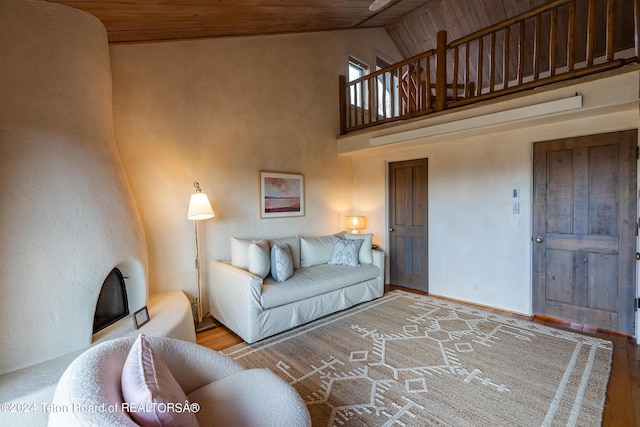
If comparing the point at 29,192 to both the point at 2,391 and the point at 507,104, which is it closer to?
the point at 2,391

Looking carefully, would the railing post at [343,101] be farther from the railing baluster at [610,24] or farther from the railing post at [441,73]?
the railing baluster at [610,24]

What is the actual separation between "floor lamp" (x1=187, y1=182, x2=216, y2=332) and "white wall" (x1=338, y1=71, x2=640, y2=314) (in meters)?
2.48

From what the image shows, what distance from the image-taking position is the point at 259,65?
3.91 m

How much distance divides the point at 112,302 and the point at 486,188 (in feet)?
13.8

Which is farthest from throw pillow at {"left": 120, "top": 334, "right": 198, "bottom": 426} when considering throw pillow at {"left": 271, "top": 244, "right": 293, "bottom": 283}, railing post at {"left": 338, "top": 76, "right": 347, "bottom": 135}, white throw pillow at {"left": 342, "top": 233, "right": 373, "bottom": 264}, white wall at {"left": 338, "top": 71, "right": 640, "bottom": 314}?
Result: railing post at {"left": 338, "top": 76, "right": 347, "bottom": 135}

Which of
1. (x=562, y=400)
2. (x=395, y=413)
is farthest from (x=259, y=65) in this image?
(x=562, y=400)

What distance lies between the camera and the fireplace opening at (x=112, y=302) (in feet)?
7.52

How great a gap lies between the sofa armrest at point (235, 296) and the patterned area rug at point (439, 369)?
25 cm

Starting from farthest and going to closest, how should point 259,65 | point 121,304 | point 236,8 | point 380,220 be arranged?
point 380,220 → point 259,65 → point 236,8 → point 121,304

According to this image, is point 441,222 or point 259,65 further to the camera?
point 441,222

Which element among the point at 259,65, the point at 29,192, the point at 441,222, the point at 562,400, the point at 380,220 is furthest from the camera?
the point at 380,220

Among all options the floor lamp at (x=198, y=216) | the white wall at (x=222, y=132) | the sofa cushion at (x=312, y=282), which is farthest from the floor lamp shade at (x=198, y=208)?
the sofa cushion at (x=312, y=282)

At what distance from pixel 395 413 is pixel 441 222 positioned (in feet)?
9.53

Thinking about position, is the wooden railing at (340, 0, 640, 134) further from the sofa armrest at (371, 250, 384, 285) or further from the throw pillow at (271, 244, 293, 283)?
the throw pillow at (271, 244, 293, 283)
